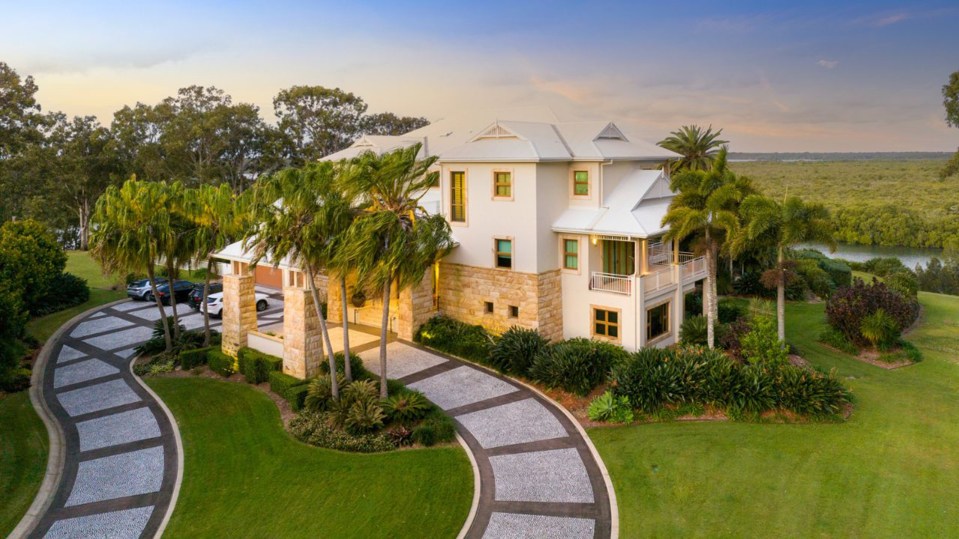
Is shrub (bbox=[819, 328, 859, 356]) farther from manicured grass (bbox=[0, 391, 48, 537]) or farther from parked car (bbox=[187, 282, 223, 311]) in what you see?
parked car (bbox=[187, 282, 223, 311])

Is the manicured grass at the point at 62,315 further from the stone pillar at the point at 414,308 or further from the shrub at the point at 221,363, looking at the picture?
the stone pillar at the point at 414,308

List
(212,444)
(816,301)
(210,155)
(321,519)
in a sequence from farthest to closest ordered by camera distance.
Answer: (210,155), (816,301), (212,444), (321,519)

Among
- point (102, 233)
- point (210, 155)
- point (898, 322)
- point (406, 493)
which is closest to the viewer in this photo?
point (406, 493)

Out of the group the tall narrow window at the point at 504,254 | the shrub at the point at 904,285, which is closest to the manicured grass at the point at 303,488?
the tall narrow window at the point at 504,254

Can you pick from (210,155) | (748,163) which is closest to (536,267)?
(210,155)

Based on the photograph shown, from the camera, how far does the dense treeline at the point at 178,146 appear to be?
167 ft

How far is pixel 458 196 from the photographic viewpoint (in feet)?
81.2

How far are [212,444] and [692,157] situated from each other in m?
27.7

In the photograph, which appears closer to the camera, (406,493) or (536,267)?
(406,493)

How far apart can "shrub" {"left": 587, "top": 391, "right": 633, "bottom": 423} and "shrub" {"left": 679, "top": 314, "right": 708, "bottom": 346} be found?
21.1 ft

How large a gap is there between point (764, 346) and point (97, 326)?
2955cm

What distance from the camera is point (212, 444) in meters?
16.7

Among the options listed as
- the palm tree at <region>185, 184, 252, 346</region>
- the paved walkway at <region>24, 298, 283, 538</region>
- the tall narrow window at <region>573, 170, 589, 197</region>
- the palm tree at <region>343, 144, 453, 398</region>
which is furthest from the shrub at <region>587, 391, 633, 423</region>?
the palm tree at <region>185, 184, 252, 346</region>

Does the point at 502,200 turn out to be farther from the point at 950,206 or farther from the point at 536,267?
the point at 950,206
